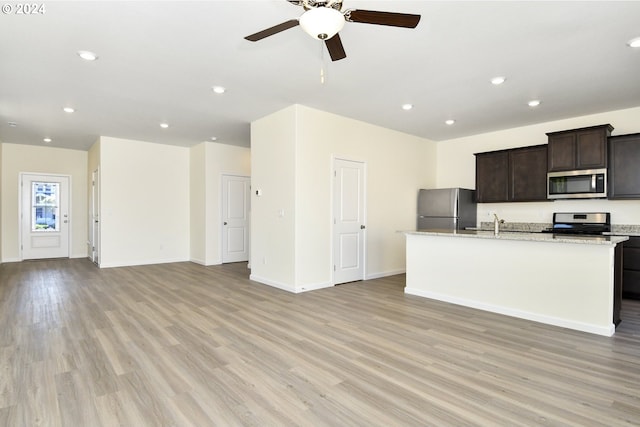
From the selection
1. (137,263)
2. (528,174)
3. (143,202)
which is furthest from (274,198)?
(528,174)

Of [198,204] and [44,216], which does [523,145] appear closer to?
[198,204]

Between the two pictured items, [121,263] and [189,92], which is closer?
[189,92]

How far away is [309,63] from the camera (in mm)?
3449

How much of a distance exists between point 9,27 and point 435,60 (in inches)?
147

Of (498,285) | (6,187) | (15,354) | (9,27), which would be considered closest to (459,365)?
(498,285)

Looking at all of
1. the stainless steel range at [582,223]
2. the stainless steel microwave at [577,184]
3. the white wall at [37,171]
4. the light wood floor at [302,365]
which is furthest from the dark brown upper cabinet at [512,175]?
the white wall at [37,171]

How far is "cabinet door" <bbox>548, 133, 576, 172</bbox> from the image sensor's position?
5051 millimetres

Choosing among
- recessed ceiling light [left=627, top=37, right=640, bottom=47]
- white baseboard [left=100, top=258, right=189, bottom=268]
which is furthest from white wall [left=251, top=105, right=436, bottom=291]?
recessed ceiling light [left=627, top=37, right=640, bottom=47]

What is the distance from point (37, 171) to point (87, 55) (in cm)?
645

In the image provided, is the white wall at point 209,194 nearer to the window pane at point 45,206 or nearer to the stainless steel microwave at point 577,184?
the window pane at point 45,206

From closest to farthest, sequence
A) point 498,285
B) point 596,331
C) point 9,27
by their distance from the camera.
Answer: point 9,27 → point 596,331 → point 498,285

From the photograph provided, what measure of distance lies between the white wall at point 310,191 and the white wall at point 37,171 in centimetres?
558

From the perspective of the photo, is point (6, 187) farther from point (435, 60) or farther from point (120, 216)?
point (435, 60)

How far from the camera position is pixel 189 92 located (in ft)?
14.1
